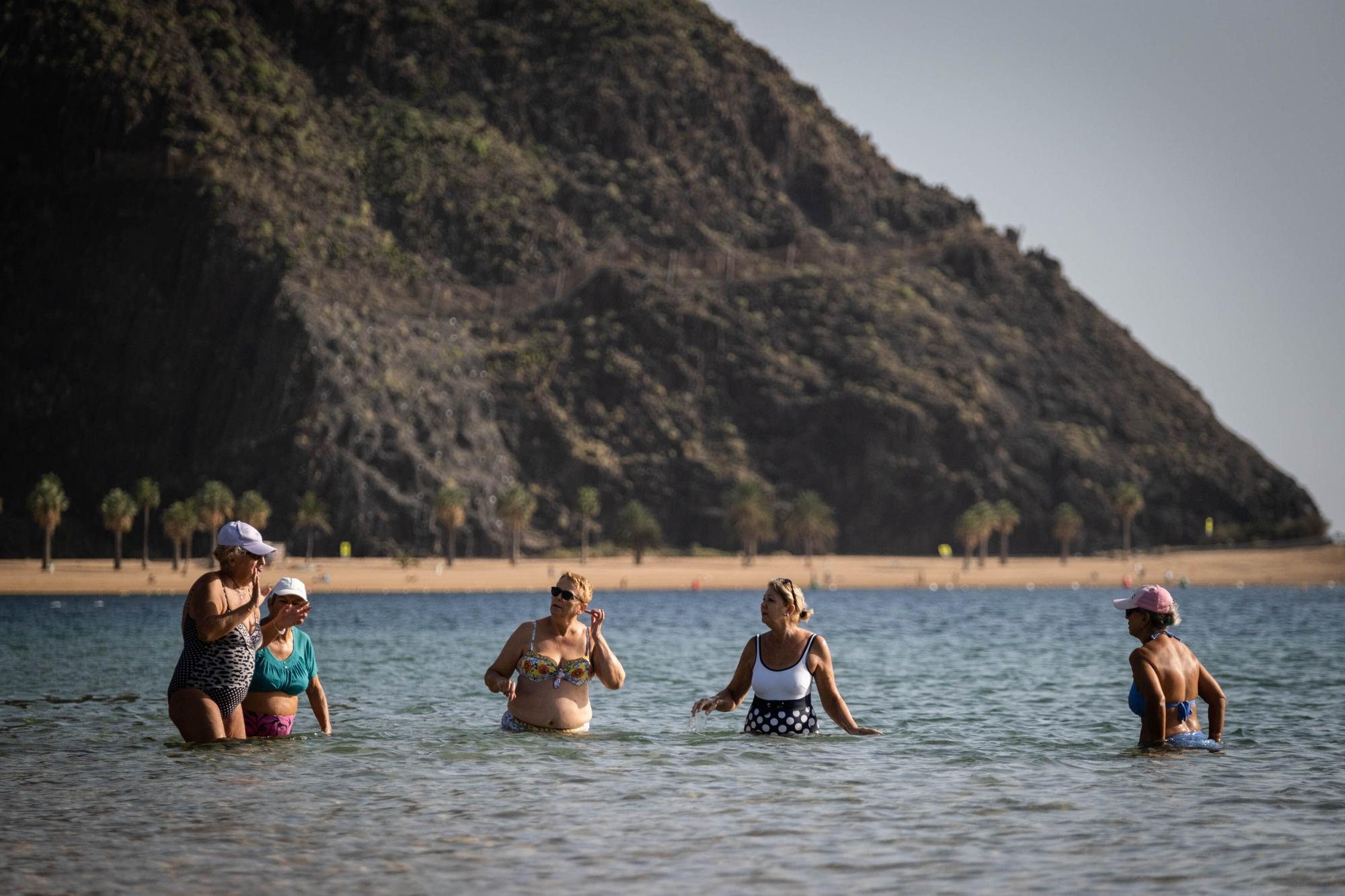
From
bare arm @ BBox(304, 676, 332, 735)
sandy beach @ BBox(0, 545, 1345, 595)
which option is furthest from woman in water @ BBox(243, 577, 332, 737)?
sandy beach @ BBox(0, 545, 1345, 595)

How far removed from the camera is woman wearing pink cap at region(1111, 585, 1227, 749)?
13352 mm

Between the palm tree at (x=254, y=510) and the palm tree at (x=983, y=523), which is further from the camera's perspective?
the palm tree at (x=983, y=523)

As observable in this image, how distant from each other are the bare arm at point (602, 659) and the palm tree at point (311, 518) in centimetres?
11537

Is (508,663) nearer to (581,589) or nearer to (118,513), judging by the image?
(581,589)

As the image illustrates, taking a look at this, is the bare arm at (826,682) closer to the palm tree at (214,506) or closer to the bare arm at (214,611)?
the bare arm at (214,611)

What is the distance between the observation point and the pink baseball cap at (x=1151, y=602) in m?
13.3

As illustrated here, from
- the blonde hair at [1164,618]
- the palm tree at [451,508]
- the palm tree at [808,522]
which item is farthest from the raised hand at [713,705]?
the palm tree at [808,522]

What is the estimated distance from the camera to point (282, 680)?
14250 mm

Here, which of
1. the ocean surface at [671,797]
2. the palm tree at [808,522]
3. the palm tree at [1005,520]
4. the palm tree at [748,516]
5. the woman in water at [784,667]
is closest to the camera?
the ocean surface at [671,797]

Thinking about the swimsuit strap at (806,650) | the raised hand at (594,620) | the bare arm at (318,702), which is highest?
the raised hand at (594,620)

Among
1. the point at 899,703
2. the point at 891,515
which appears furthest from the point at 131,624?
the point at 891,515

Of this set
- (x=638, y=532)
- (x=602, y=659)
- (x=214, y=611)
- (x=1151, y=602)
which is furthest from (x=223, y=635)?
(x=638, y=532)

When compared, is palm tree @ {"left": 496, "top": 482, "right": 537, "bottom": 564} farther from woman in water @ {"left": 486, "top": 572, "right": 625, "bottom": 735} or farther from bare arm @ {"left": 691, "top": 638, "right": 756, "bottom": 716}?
bare arm @ {"left": 691, "top": 638, "right": 756, "bottom": 716}

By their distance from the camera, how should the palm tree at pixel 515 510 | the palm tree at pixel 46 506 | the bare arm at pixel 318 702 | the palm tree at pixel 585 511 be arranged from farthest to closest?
the palm tree at pixel 585 511
the palm tree at pixel 515 510
the palm tree at pixel 46 506
the bare arm at pixel 318 702
